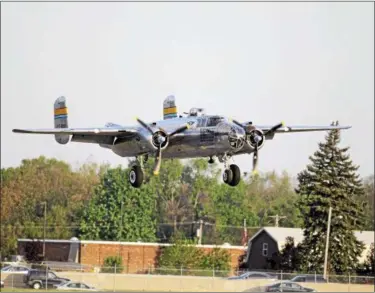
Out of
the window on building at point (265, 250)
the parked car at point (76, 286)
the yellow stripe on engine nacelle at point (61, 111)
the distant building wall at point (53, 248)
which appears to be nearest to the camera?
the yellow stripe on engine nacelle at point (61, 111)

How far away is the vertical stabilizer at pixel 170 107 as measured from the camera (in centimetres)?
6631

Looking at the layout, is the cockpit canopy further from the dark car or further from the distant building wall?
the distant building wall

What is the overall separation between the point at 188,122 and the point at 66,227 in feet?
366

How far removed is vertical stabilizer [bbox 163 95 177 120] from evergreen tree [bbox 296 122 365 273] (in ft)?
151

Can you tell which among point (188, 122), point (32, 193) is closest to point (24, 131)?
point (188, 122)

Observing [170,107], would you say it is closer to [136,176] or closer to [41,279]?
[136,176]

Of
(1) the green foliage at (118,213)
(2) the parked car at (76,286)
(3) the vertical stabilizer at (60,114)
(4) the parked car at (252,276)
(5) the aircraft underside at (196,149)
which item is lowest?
(2) the parked car at (76,286)

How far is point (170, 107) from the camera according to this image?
218 feet

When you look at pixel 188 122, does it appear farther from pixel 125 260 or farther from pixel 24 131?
pixel 125 260

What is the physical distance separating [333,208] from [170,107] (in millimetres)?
47863

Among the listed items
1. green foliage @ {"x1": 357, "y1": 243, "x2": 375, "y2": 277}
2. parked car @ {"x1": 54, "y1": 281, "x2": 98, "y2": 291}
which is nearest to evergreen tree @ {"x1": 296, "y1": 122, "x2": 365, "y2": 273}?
green foliage @ {"x1": 357, "y1": 243, "x2": 375, "y2": 277}

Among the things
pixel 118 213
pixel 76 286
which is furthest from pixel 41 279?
pixel 118 213

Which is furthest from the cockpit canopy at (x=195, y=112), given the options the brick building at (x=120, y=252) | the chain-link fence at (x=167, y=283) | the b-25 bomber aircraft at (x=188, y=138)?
the brick building at (x=120, y=252)

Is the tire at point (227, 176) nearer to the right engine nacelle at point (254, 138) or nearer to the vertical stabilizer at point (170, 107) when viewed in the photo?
the right engine nacelle at point (254, 138)
